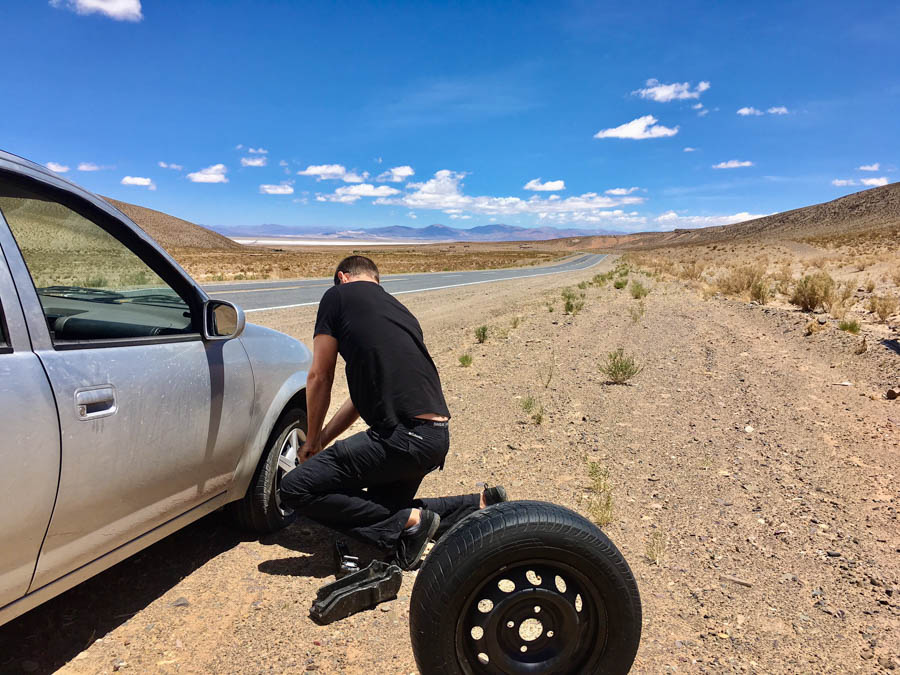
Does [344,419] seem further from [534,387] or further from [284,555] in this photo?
[534,387]

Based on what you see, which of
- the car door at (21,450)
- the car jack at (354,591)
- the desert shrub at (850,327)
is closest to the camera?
the car door at (21,450)

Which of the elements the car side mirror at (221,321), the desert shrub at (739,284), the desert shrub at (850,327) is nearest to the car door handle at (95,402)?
the car side mirror at (221,321)

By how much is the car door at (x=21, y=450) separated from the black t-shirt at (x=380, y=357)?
1272 millimetres

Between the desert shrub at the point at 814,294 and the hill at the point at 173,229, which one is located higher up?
the hill at the point at 173,229

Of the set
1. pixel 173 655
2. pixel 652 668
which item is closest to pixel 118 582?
pixel 173 655

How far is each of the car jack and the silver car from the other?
0.72 m

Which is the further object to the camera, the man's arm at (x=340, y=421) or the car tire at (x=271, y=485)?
the man's arm at (x=340, y=421)

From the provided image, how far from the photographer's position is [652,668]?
7.79 ft

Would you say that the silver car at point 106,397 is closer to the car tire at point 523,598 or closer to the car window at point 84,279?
the car window at point 84,279

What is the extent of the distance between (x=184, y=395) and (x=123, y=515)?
522 millimetres

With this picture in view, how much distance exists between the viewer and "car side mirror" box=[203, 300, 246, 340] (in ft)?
8.64

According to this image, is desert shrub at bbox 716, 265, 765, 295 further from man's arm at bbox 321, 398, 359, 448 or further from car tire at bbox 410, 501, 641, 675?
car tire at bbox 410, 501, 641, 675

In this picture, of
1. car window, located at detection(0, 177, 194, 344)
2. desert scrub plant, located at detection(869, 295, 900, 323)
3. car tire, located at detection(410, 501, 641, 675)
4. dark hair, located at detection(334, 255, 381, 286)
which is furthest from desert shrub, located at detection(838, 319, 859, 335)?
car window, located at detection(0, 177, 194, 344)

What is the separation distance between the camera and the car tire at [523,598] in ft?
6.07
